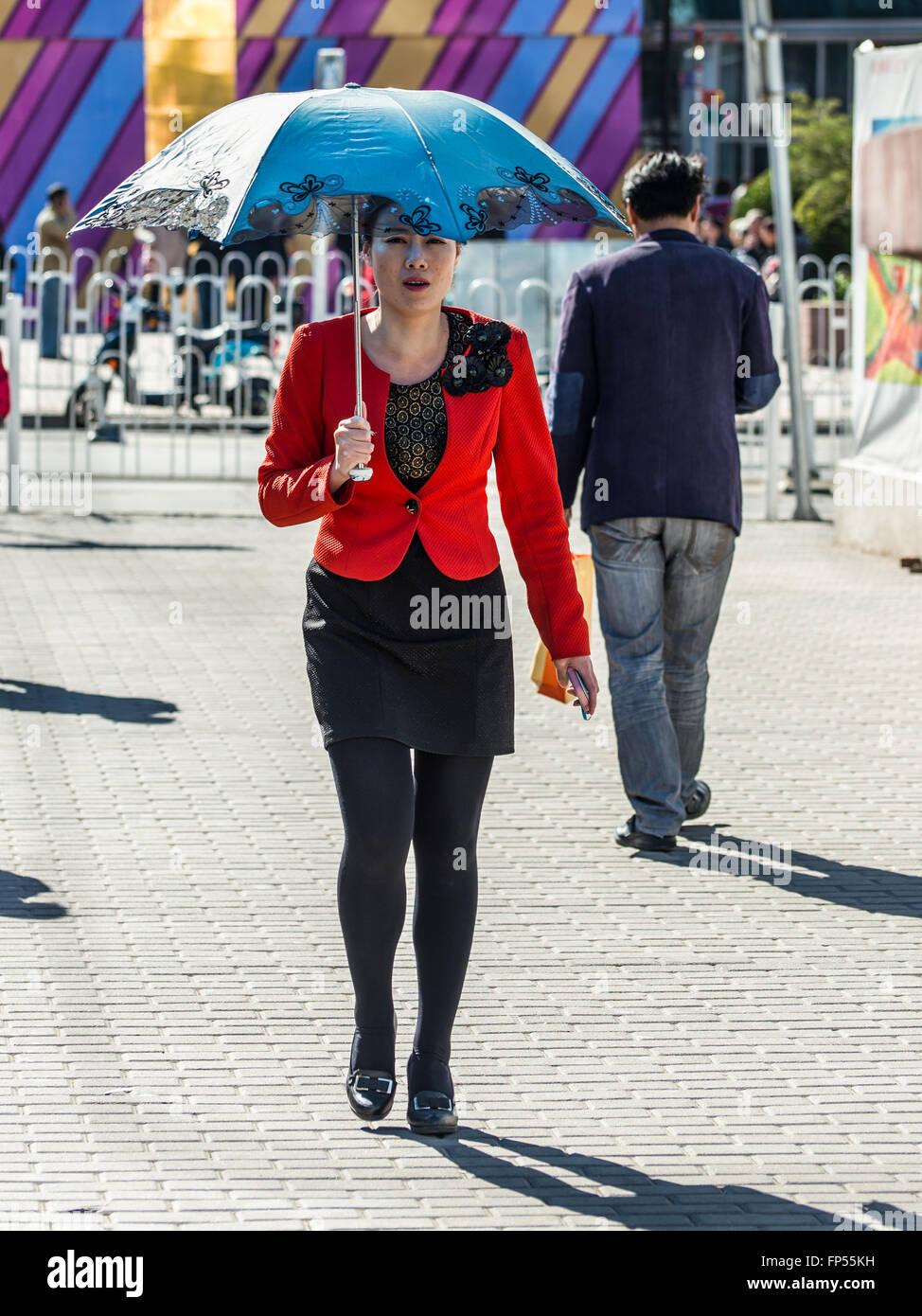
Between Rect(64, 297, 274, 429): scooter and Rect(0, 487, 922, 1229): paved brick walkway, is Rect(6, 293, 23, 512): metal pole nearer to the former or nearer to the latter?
Rect(64, 297, 274, 429): scooter

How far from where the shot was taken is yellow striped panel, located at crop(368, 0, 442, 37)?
27.1 meters

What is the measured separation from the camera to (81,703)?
8.56 meters

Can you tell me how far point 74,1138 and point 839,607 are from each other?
748 cm

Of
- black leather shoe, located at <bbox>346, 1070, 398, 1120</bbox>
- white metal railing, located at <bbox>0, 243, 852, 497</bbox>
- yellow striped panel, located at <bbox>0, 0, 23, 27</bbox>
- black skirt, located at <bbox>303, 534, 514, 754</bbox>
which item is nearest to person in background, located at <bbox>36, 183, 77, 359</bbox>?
white metal railing, located at <bbox>0, 243, 852, 497</bbox>

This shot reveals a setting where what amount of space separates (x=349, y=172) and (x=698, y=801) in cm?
333

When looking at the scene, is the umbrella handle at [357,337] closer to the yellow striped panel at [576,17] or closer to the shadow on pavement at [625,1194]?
the shadow on pavement at [625,1194]

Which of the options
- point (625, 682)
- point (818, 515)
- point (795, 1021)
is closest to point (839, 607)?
point (818, 515)

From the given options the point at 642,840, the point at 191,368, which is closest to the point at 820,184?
the point at 191,368

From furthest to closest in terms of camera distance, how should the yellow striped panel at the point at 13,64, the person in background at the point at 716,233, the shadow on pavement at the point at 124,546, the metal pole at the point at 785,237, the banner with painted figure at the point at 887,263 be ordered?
1. the yellow striped panel at the point at 13,64
2. the person in background at the point at 716,233
3. the metal pole at the point at 785,237
4. the shadow on pavement at the point at 124,546
5. the banner with painted figure at the point at 887,263

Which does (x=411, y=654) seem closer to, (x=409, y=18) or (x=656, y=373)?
(x=656, y=373)

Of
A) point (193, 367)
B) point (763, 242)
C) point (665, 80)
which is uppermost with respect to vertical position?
point (665, 80)

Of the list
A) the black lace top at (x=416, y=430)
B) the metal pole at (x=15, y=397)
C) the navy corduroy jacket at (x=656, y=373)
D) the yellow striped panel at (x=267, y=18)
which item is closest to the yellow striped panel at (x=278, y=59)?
the yellow striped panel at (x=267, y=18)

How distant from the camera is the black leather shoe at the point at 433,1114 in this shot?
14.1 feet

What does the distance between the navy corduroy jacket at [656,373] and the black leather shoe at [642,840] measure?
941 mm
